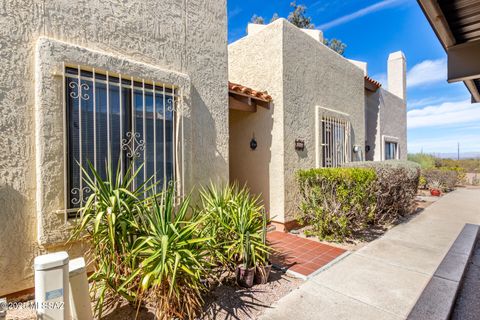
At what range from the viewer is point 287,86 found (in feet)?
26.7

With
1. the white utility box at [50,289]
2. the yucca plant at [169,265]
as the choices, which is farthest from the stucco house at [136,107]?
the yucca plant at [169,265]

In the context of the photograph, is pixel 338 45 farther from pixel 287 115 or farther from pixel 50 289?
pixel 50 289

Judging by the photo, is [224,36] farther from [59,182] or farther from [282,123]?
[59,182]

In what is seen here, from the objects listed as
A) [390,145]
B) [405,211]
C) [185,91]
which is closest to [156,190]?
[185,91]

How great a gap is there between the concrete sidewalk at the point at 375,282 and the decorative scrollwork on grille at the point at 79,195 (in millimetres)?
3780

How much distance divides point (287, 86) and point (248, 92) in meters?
1.44

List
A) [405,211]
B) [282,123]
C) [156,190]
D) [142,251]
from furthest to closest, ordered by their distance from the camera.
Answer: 1. [405,211]
2. [282,123]
3. [156,190]
4. [142,251]

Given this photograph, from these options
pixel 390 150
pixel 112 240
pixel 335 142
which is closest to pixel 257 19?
pixel 390 150

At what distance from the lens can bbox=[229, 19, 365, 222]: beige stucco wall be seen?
26.3 feet

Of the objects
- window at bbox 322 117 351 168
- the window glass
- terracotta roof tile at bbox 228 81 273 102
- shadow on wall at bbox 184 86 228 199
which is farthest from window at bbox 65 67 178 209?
the window glass

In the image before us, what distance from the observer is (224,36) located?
680cm

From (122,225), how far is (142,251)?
1.85 feet

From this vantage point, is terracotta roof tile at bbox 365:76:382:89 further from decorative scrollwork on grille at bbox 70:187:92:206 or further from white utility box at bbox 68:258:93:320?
white utility box at bbox 68:258:93:320

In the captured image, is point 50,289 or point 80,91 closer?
point 50,289
